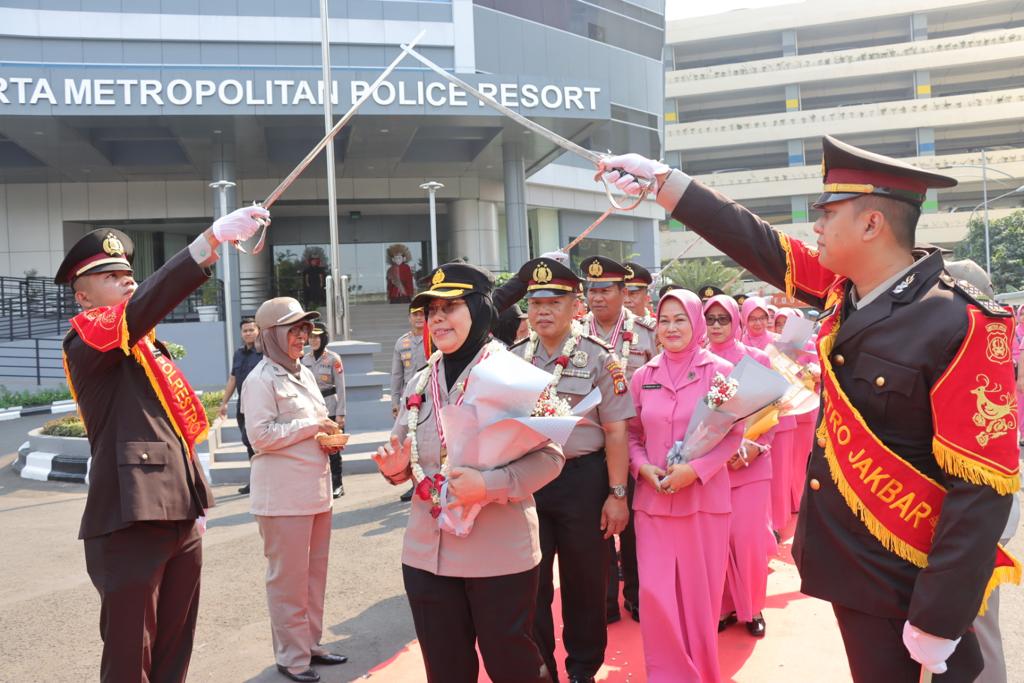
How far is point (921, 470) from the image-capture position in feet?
7.70

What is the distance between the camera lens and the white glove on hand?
285 cm

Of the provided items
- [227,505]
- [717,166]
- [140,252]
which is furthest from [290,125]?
[717,166]

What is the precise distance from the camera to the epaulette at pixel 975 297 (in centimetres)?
224

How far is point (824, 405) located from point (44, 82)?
21144 mm

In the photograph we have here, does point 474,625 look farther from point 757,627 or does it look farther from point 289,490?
point 757,627

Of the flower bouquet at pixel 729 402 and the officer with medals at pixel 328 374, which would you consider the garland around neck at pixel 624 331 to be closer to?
the flower bouquet at pixel 729 402

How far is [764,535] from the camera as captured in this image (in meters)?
5.15

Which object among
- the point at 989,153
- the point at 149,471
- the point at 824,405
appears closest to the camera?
the point at 824,405

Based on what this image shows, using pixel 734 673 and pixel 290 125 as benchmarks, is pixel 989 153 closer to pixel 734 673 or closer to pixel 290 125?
pixel 290 125

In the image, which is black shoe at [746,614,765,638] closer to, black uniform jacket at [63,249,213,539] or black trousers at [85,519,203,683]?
black trousers at [85,519,203,683]

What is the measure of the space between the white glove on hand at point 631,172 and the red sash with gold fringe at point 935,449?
72 centimetres

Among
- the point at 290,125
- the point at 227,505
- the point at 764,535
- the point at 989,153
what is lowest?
the point at 227,505

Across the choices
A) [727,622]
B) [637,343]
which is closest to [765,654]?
[727,622]

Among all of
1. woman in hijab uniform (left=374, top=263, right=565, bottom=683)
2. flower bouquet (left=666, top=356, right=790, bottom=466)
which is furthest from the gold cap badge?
flower bouquet (left=666, top=356, right=790, bottom=466)
